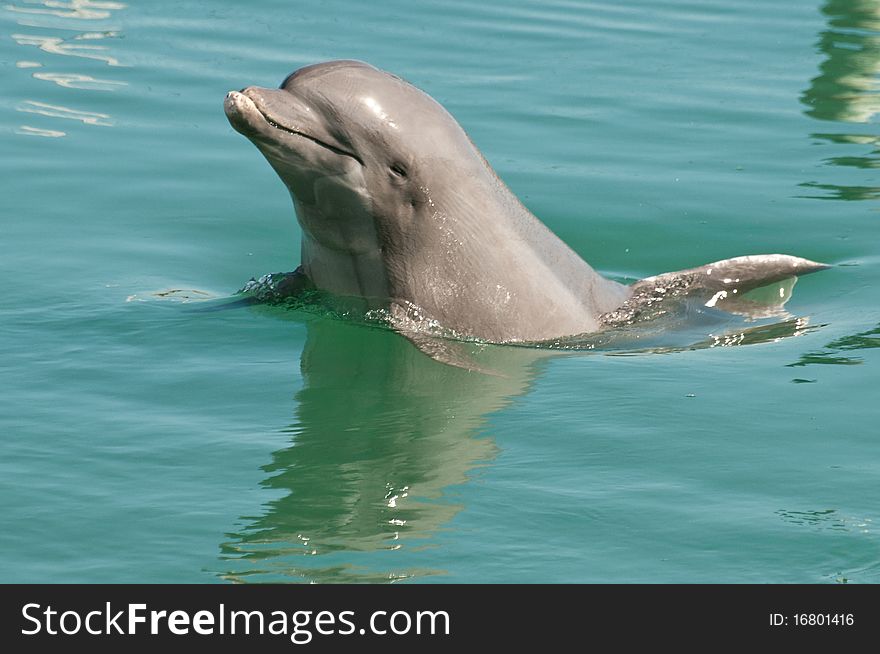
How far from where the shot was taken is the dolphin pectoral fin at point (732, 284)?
37.8 ft

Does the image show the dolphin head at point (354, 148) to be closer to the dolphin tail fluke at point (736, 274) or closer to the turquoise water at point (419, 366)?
the turquoise water at point (419, 366)

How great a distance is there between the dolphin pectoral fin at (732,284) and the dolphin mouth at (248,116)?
10.7 feet

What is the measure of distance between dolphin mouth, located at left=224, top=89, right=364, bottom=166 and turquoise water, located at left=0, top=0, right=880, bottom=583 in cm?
155

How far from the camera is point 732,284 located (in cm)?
1188

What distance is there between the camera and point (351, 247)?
9.87m

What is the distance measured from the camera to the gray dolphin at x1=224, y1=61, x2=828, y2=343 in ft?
30.8

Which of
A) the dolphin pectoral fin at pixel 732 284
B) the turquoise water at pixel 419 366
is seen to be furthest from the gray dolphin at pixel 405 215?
the dolphin pectoral fin at pixel 732 284

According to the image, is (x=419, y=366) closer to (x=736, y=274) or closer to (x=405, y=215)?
(x=405, y=215)

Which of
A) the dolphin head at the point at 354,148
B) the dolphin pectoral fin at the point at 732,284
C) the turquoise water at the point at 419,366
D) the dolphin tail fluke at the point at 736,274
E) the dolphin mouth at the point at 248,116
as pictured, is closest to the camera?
the turquoise water at the point at 419,366

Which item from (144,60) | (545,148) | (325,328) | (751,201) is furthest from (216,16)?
(325,328)

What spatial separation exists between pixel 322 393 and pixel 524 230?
6.47 feet

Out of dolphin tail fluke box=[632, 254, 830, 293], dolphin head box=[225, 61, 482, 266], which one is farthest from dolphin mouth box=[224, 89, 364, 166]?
dolphin tail fluke box=[632, 254, 830, 293]

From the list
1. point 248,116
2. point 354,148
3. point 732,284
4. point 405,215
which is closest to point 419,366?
point 405,215

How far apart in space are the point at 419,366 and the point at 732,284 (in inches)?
127
